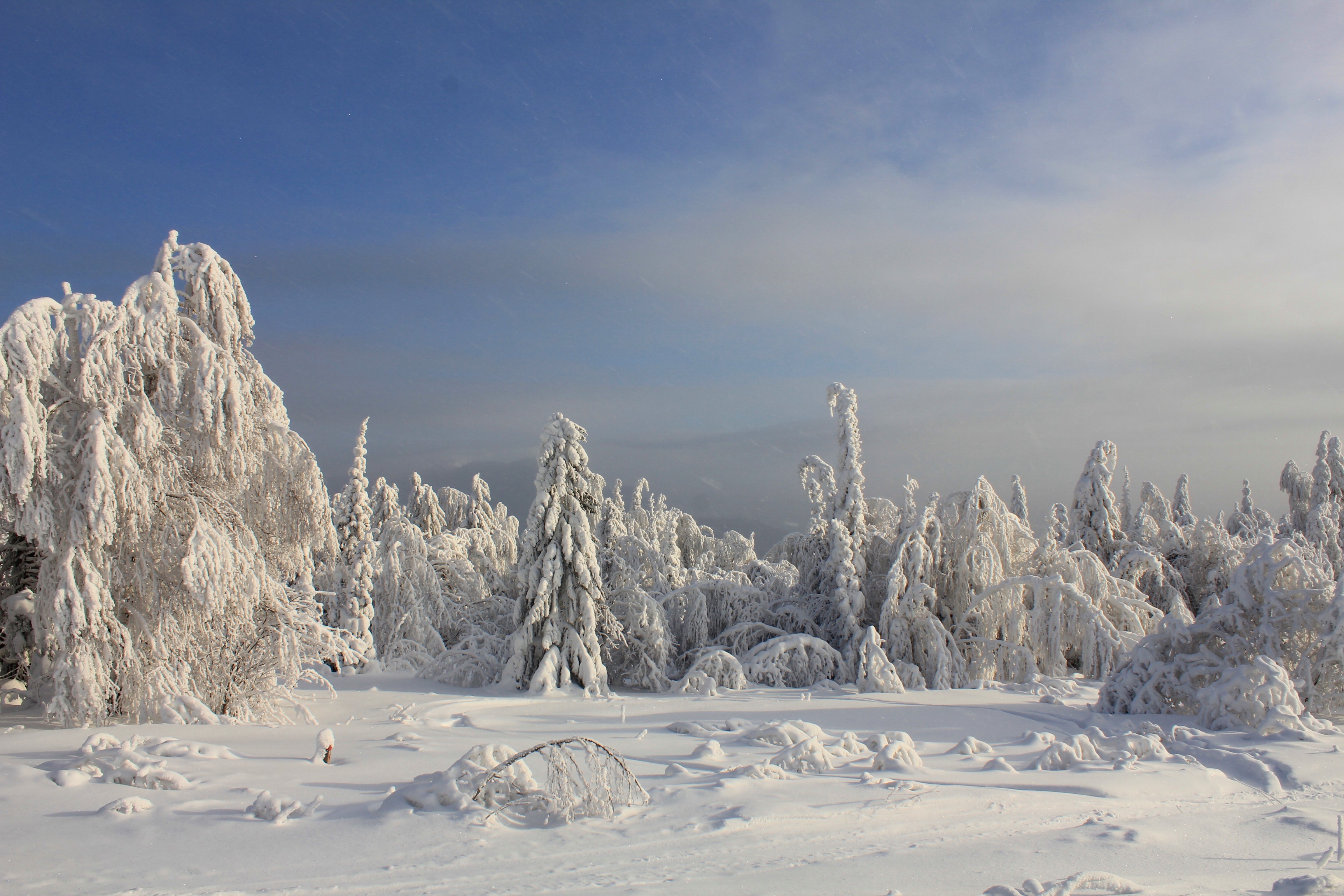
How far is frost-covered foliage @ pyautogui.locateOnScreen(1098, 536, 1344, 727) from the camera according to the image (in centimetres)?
1093

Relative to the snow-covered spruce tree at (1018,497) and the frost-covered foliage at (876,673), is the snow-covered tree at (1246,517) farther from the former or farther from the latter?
the frost-covered foliage at (876,673)

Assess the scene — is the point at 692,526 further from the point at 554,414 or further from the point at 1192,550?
the point at 554,414

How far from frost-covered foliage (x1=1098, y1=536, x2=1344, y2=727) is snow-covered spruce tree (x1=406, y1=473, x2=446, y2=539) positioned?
95.7 ft

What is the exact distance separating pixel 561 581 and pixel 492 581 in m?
11.4

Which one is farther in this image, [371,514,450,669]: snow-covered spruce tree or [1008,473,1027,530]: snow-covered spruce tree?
[1008,473,1027,530]: snow-covered spruce tree

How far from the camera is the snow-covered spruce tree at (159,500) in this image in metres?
8.89

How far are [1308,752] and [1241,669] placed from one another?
192 cm

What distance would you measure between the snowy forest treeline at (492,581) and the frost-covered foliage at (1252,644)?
4 centimetres

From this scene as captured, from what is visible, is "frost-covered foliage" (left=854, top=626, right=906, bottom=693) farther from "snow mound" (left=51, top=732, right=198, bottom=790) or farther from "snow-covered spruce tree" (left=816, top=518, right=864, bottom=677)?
"snow mound" (left=51, top=732, right=198, bottom=790)

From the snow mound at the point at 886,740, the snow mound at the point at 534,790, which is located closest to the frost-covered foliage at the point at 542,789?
the snow mound at the point at 534,790

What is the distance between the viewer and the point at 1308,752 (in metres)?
8.38

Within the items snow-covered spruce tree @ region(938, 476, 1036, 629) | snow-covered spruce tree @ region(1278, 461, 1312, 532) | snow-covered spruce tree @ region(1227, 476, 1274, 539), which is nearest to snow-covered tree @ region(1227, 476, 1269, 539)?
snow-covered spruce tree @ region(1227, 476, 1274, 539)

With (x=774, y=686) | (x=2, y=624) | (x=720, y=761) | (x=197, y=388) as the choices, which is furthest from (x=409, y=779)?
(x=774, y=686)

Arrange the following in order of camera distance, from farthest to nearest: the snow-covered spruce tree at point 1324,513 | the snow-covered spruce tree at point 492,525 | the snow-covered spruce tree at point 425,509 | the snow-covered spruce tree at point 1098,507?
the snow-covered spruce tree at point 492,525, the snow-covered spruce tree at point 425,509, the snow-covered spruce tree at point 1324,513, the snow-covered spruce tree at point 1098,507
